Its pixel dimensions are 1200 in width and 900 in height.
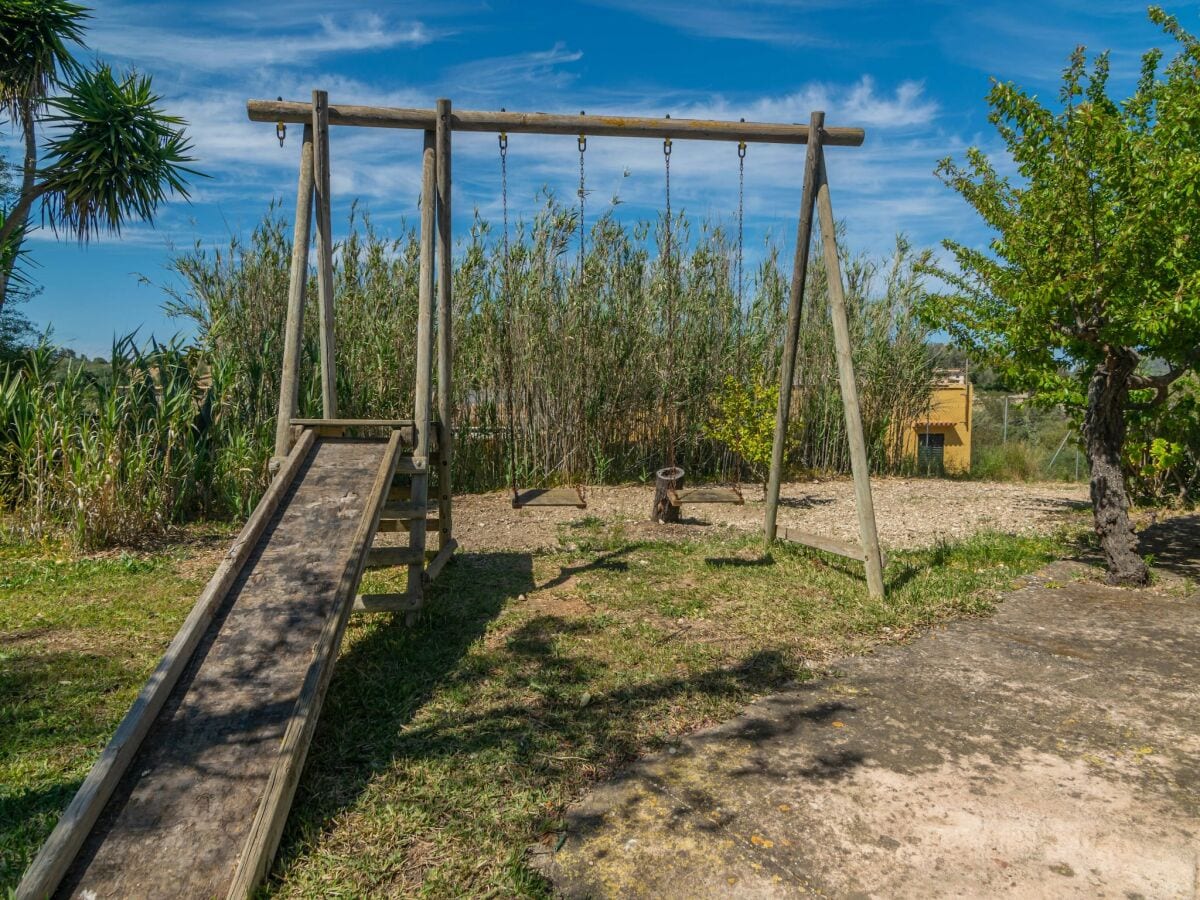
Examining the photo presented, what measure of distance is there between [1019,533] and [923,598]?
3.30m

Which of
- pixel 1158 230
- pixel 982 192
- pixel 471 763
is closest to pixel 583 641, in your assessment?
pixel 471 763

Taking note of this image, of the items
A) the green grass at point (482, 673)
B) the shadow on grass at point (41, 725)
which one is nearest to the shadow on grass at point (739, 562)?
the green grass at point (482, 673)

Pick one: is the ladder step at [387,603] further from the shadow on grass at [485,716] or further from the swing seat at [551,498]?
the swing seat at [551,498]

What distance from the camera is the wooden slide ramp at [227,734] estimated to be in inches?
87.2

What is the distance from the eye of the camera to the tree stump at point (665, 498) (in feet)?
25.7

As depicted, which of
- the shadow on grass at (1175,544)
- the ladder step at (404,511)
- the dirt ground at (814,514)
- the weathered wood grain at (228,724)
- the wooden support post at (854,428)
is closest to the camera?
the weathered wood grain at (228,724)

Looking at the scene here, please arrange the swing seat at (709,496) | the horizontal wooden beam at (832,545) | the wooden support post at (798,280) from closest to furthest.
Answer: the horizontal wooden beam at (832,545) → the wooden support post at (798,280) → the swing seat at (709,496)

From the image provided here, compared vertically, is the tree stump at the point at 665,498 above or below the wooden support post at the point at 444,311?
below

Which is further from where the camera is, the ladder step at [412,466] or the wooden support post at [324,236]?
the wooden support post at [324,236]

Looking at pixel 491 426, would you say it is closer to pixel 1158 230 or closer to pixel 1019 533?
pixel 1019 533

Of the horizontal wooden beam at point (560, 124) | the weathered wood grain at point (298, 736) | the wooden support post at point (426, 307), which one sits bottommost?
the weathered wood grain at point (298, 736)

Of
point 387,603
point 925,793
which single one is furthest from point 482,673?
point 925,793

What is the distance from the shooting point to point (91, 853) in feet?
7.39

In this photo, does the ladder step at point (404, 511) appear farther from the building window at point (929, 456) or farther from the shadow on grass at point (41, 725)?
the building window at point (929, 456)
